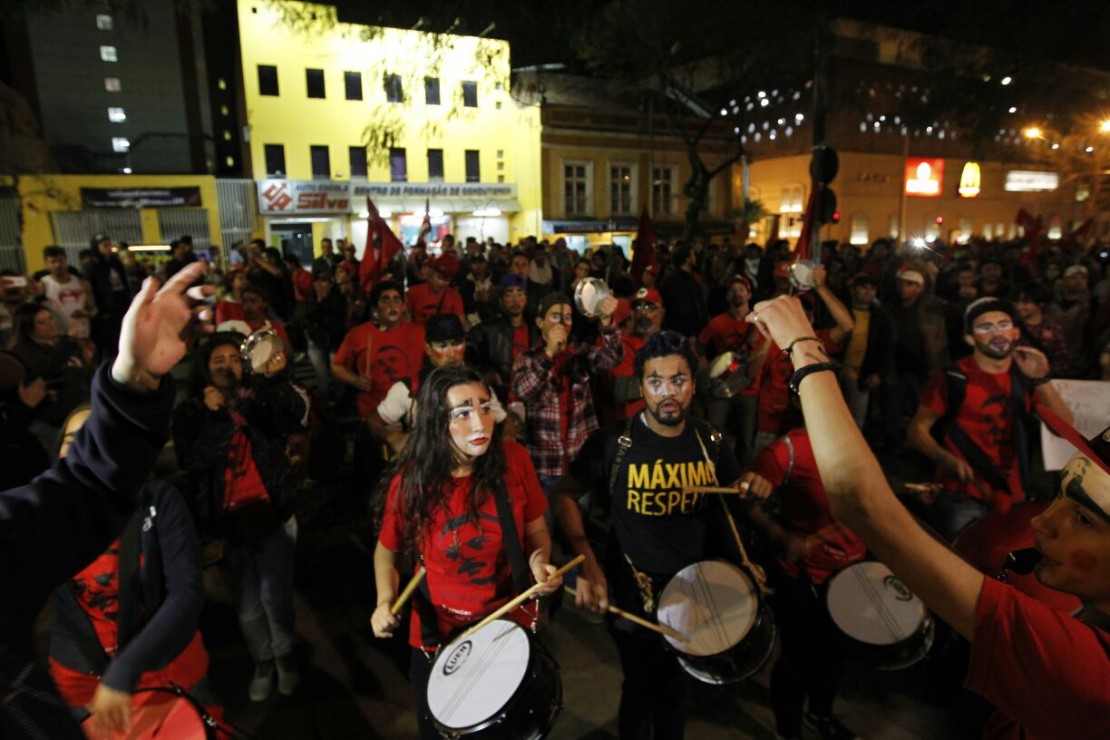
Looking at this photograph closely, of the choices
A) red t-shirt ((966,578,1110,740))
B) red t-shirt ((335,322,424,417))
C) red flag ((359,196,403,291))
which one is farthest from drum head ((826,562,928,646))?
red flag ((359,196,403,291))

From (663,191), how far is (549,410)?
30509mm

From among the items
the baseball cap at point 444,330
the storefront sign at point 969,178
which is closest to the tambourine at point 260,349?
the baseball cap at point 444,330

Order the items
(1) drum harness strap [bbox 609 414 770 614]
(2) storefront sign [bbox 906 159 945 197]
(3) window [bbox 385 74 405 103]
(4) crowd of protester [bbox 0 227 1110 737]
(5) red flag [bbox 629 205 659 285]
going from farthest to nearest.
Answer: (3) window [bbox 385 74 405 103], (2) storefront sign [bbox 906 159 945 197], (5) red flag [bbox 629 205 659 285], (4) crowd of protester [bbox 0 227 1110 737], (1) drum harness strap [bbox 609 414 770 614]

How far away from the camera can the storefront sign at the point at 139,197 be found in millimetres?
25578

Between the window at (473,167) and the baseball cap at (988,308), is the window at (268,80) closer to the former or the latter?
the window at (473,167)

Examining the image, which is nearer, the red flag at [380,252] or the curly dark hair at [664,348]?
the curly dark hair at [664,348]

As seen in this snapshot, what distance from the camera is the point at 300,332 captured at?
1016 cm

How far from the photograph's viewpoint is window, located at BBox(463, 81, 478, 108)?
30.8 m

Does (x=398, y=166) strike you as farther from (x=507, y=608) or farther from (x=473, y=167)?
(x=507, y=608)

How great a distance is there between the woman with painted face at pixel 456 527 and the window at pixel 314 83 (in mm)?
30802

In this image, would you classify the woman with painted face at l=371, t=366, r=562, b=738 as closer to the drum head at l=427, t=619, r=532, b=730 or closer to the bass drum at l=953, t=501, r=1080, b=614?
the drum head at l=427, t=619, r=532, b=730

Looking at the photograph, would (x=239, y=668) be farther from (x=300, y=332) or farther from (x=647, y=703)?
(x=300, y=332)

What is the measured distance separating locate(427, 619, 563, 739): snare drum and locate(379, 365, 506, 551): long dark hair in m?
0.48

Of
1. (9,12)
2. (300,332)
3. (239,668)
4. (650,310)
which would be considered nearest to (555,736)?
(239,668)
